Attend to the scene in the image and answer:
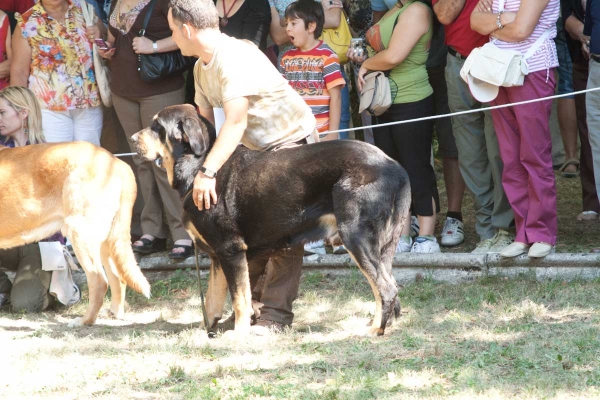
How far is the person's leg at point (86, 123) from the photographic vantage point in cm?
809

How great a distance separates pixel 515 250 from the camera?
6.85 meters

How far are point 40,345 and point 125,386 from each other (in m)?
1.24

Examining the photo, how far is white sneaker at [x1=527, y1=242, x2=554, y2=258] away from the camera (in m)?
6.74

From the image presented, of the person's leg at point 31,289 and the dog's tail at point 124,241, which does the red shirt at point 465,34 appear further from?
the person's leg at point 31,289

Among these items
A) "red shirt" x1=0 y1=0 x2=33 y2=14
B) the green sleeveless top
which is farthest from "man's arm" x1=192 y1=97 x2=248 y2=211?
"red shirt" x1=0 y1=0 x2=33 y2=14

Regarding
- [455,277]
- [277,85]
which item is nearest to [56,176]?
[277,85]

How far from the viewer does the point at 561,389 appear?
14.3 ft

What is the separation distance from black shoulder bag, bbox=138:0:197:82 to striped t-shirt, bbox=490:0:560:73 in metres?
2.76

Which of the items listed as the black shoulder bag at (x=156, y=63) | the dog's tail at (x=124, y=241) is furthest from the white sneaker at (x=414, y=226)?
the dog's tail at (x=124, y=241)

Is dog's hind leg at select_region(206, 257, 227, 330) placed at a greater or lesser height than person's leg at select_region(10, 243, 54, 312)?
greater

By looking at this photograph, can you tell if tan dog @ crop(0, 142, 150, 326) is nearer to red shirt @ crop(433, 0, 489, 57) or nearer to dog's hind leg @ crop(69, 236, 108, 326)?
dog's hind leg @ crop(69, 236, 108, 326)

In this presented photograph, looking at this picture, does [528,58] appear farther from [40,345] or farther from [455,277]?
[40,345]

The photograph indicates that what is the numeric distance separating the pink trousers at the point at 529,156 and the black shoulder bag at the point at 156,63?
2.75m

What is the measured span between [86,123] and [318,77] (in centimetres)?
223
